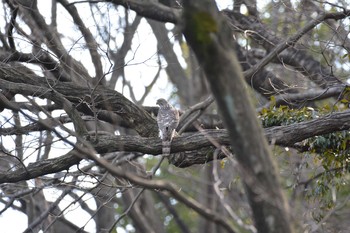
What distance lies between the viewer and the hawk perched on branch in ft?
26.0

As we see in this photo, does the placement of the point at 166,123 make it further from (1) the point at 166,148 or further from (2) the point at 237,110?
(2) the point at 237,110

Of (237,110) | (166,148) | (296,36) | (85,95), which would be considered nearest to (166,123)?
(166,148)

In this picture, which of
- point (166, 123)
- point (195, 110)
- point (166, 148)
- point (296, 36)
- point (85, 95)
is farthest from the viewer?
point (296, 36)

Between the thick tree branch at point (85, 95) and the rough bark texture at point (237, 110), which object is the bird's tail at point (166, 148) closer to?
the thick tree branch at point (85, 95)

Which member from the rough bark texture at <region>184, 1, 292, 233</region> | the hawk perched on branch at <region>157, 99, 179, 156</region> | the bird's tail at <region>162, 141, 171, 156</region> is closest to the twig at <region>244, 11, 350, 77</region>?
the hawk perched on branch at <region>157, 99, 179, 156</region>

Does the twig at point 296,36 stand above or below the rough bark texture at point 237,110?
above

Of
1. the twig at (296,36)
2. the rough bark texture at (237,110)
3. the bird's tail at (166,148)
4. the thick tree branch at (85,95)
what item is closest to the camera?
the rough bark texture at (237,110)

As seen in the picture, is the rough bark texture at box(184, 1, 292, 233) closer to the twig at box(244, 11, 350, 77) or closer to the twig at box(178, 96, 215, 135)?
the twig at box(178, 96, 215, 135)

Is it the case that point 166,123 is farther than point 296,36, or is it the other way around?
point 296,36

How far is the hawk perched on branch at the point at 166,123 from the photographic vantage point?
793 centimetres

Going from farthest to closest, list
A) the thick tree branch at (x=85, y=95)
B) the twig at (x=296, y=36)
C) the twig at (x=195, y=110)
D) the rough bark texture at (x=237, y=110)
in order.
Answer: the twig at (x=296, y=36), the twig at (x=195, y=110), the thick tree branch at (x=85, y=95), the rough bark texture at (x=237, y=110)

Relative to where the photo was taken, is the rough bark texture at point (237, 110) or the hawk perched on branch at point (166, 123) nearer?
the rough bark texture at point (237, 110)

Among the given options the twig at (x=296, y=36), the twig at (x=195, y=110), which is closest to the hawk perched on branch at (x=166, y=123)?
the twig at (x=195, y=110)

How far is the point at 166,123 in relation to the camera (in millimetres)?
8727
